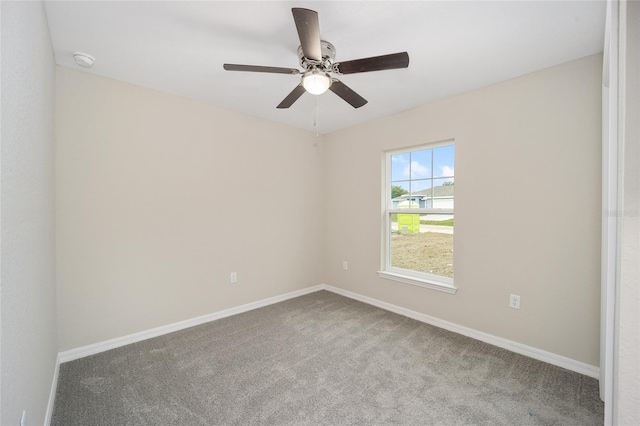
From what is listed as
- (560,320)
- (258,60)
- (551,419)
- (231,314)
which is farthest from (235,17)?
(560,320)

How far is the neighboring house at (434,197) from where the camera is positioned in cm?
293

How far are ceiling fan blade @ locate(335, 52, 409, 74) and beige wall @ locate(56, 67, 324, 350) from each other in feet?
6.31

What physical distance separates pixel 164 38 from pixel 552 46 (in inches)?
109

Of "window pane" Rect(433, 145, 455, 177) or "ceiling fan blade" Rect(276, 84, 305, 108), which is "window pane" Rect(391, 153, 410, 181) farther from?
"ceiling fan blade" Rect(276, 84, 305, 108)

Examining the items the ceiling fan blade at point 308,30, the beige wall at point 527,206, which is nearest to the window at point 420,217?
the beige wall at point 527,206

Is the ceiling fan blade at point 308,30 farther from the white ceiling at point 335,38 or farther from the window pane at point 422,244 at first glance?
the window pane at point 422,244

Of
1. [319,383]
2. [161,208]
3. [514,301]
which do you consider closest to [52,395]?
[161,208]

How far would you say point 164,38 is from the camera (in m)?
1.85

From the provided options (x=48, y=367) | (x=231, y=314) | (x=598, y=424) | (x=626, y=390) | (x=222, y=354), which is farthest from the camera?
(x=231, y=314)

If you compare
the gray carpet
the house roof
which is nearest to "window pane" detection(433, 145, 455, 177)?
the house roof

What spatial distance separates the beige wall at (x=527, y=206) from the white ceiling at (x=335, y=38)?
0.27m

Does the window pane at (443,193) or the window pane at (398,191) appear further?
the window pane at (398,191)

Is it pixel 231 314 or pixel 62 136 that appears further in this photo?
pixel 231 314

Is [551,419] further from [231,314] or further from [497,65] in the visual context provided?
[231,314]
